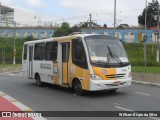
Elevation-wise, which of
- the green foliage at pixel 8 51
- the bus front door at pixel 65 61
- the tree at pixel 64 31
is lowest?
the green foliage at pixel 8 51

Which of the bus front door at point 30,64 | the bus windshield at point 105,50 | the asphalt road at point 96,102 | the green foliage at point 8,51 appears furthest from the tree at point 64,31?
the asphalt road at point 96,102

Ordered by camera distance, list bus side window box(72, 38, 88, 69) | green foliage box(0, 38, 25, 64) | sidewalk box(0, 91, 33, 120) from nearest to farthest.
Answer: sidewalk box(0, 91, 33, 120) → bus side window box(72, 38, 88, 69) → green foliage box(0, 38, 25, 64)

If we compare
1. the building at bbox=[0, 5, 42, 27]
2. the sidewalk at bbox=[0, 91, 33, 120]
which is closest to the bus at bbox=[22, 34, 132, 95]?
the sidewalk at bbox=[0, 91, 33, 120]

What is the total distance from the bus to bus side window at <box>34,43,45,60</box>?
1644mm

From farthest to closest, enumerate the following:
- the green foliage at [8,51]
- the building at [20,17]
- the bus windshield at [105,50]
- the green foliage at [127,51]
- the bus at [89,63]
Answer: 1. the building at [20,17]
2. the green foliage at [8,51]
3. the green foliage at [127,51]
4. the bus windshield at [105,50]
5. the bus at [89,63]

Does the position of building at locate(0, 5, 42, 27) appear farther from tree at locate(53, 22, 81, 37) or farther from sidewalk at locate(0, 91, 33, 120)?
sidewalk at locate(0, 91, 33, 120)

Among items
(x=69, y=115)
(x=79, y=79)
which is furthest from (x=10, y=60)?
(x=69, y=115)

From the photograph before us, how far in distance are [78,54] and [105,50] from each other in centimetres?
129

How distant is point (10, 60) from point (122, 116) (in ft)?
236

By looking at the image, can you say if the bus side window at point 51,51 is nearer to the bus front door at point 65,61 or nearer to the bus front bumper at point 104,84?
the bus front door at point 65,61

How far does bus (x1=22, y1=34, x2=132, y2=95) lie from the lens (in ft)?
51.9

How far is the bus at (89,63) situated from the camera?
1580cm

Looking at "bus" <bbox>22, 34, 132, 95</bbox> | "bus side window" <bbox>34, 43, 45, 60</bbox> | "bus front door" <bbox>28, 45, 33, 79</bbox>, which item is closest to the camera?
"bus" <bbox>22, 34, 132, 95</bbox>

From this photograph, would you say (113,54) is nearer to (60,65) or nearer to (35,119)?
(60,65)
